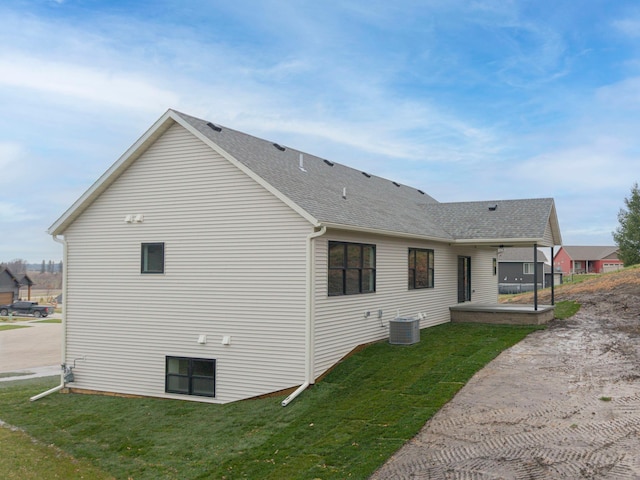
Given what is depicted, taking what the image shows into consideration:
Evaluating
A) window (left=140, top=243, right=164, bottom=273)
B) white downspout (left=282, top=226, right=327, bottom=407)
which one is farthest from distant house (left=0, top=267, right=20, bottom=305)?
white downspout (left=282, top=226, right=327, bottom=407)

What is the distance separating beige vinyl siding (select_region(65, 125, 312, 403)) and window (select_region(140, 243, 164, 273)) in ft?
0.55

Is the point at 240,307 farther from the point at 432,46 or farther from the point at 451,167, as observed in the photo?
the point at 451,167

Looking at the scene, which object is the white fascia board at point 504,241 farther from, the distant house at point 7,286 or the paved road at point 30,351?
the distant house at point 7,286

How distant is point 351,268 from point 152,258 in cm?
513

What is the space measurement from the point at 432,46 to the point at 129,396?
46.4 ft

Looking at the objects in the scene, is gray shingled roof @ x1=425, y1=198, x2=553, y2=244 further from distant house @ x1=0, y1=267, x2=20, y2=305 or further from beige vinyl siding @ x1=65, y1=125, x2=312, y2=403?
distant house @ x1=0, y1=267, x2=20, y2=305

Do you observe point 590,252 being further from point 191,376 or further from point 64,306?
point 64,306

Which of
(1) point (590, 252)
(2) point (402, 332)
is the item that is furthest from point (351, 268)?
(1) point (590, 252)

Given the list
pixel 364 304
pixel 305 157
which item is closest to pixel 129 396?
pixel 364 304

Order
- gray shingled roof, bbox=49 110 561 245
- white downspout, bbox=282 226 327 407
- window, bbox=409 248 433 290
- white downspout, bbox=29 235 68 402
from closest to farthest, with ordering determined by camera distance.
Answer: white downspout, bbox=282 226 327 407
gray shingled roof, bbox=49 110 561 245
white downspout, bbox=29 235 68 402
window, bbox=409 248 433 290

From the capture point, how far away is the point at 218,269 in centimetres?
1270

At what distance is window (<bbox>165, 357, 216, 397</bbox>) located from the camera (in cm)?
1260

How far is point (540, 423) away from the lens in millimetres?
8531

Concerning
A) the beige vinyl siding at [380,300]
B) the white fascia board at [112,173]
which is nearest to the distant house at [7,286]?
the white fascia board at [112,173]
